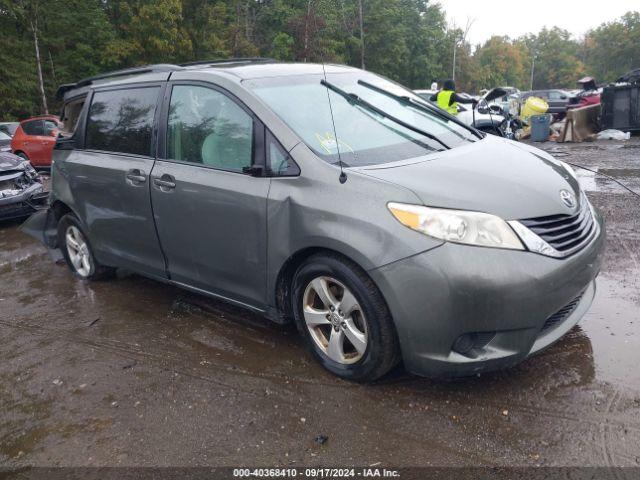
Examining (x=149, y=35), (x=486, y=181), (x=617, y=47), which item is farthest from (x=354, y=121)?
(x=617, y=47)

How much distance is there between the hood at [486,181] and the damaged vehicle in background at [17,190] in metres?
6.66

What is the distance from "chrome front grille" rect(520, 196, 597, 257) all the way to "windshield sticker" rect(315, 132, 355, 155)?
1123mm

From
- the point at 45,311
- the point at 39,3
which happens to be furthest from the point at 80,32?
the point at 45,311

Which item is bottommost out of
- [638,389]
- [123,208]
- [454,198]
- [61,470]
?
[61,470]

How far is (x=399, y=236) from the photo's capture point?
9.05ft

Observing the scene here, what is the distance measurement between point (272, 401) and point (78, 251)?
10.4 ft

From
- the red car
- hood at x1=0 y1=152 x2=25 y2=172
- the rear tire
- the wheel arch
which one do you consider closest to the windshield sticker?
the wheel arch

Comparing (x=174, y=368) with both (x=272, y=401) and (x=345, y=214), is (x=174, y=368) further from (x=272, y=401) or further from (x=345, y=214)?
(x=345, y=214)

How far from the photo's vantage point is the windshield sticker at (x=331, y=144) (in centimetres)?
329

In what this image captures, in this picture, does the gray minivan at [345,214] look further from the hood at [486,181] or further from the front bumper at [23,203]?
the front bumper at [23,203]

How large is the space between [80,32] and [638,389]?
3069 centimetres

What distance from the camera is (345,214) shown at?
2.95 metres

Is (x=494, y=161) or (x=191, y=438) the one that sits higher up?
(x=494, y=161)

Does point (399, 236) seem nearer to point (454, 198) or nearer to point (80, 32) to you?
point (454, 198)
